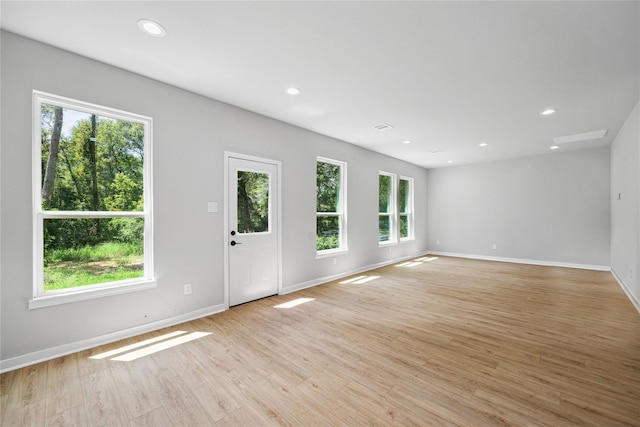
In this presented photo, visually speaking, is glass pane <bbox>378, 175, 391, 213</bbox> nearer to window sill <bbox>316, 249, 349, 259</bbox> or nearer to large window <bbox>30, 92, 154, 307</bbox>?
window sill <bbox>316, 249, 349, 259</bbox>

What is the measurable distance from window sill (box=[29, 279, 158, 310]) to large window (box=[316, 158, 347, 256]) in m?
2.85

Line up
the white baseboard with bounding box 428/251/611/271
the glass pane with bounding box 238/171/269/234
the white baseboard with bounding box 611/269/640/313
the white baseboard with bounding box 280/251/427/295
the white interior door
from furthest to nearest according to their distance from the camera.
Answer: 1. the white baseboard with bounding box 428/251/611/271
2. the white baseboard with bounding box 280/251/427/295
3. the glass pane with bounding box 238/171/269/234
4. the white interior door
5. the white baseboard with bounding box 611/269/640/313

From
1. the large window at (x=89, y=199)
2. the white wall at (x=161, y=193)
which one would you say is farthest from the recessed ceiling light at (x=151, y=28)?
the large window at (x=89, y=199)

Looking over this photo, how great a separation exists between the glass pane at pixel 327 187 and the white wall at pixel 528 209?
4.37 metres

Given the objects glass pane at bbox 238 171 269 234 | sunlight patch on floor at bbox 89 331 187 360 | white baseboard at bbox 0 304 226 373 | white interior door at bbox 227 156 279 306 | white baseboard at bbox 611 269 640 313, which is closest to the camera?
white baseboard at bbox 0 304 226 373

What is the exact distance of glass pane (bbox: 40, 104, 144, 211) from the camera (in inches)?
98.2

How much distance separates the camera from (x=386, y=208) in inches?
276

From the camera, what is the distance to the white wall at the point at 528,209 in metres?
6.07

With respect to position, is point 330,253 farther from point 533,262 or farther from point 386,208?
point 533,262

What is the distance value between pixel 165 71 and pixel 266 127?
5.05ft

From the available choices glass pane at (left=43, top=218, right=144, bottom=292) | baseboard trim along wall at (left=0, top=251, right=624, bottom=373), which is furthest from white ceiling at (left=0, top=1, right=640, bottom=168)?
baseboard trim along wall at (left=0, top=251, right=624, bottom=373)

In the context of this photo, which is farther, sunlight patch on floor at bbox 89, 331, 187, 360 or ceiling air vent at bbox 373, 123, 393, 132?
ceiling air vent at bbox 373, 123, 393, 132

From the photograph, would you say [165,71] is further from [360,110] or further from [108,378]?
[108,378]

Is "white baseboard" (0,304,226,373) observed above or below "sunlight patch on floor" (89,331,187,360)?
above
